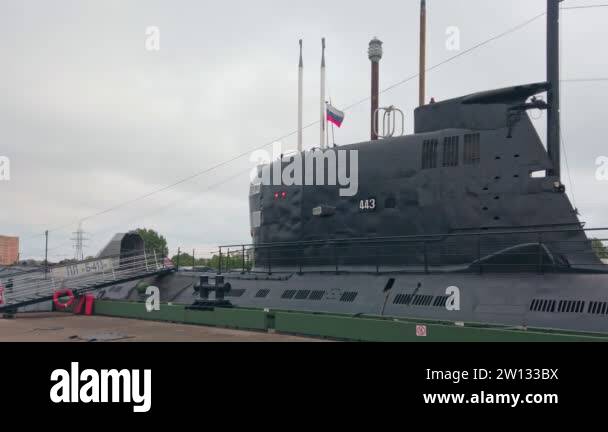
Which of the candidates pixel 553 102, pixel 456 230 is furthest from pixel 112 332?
pixel 553 102

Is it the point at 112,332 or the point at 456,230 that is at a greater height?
the point at 456,230

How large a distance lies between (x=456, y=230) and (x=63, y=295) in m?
14.1

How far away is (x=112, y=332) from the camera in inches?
548

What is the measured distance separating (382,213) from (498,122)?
3.33 m

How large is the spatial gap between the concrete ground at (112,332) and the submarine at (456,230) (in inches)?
55.3

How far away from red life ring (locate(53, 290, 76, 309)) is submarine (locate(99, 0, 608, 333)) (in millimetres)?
6768

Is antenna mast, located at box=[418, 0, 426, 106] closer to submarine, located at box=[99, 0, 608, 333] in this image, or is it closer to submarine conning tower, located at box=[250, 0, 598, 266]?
submarine, located at box=[99, 0, 608, 333]

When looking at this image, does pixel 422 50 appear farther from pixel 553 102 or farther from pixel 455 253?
pixel 455 253

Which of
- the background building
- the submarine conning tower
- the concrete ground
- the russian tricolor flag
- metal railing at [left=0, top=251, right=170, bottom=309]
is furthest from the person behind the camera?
the background building

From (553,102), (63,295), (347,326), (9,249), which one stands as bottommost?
(63,295)

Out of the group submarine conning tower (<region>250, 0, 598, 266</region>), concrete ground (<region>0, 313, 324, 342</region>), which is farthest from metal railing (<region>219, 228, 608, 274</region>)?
concrete ground (<region>0, 313, 324, 342</region>)

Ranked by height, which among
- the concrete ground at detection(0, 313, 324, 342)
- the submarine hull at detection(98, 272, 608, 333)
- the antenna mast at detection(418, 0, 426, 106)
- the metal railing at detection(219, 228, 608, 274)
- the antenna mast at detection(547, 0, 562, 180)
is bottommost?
the concrete ground at detection(0, 313, 324, 342)

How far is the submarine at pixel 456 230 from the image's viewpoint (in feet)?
34.5

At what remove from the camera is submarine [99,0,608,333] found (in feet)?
34.5
